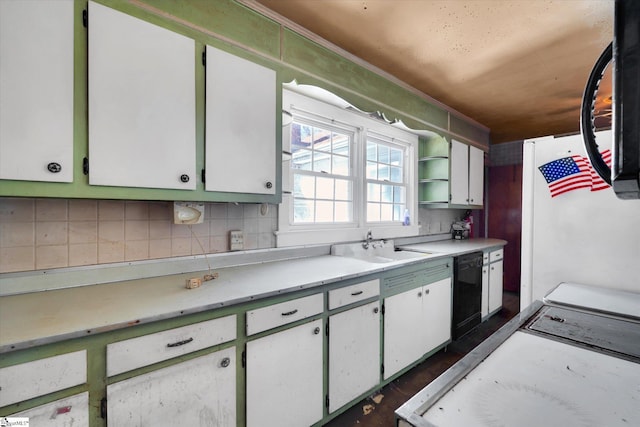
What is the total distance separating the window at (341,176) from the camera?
2244 millimetres

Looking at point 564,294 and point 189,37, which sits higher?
point 189,37

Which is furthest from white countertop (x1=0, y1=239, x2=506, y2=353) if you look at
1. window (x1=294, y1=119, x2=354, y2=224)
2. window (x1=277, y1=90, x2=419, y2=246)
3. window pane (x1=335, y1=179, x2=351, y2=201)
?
window pane (x1=335, y1=179, x2=351, y2=201)

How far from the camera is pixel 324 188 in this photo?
252 centimetres

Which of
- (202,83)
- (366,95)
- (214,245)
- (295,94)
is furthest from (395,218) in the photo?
(202,83)

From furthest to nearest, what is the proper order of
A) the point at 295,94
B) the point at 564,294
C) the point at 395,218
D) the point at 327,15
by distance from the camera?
the point at 395,218
the point at 295,94
the point at 327,15
the point at 564,294

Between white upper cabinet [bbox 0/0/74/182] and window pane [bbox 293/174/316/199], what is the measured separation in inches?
55.9

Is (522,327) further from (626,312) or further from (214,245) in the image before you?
(214,245)

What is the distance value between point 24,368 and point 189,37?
4.90 ft

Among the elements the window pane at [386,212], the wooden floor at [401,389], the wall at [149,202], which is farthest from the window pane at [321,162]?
the wooden floor at [401,389]

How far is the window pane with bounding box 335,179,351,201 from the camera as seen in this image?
2611 millimetres

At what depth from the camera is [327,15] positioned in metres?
1.80

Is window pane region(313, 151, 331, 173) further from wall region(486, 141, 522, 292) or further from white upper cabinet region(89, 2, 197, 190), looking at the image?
wall region(486, 141, 522, 292)

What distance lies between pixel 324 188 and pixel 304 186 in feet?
0.72

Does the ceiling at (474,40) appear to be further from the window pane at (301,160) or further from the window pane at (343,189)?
the window pane at (343,189)
